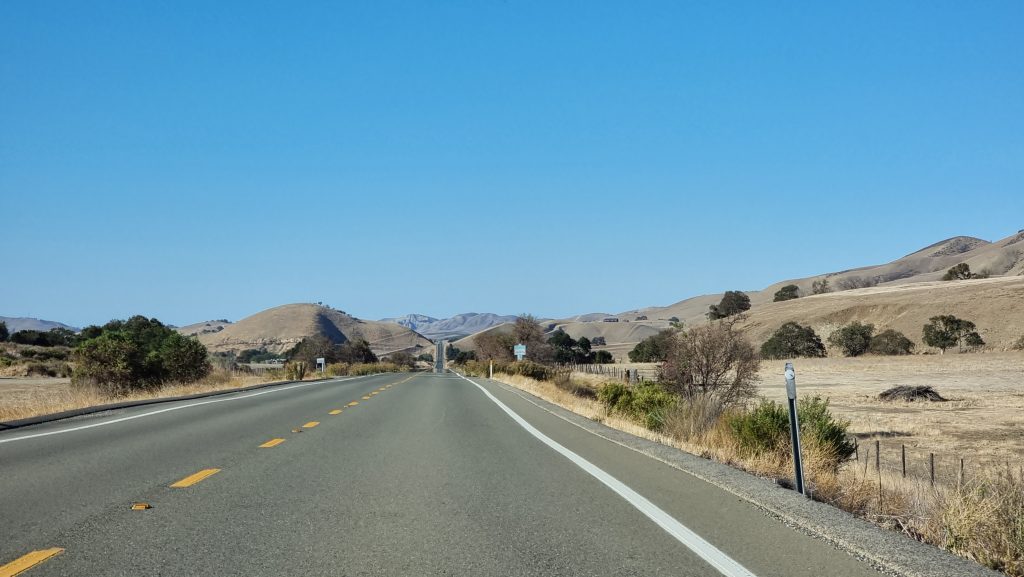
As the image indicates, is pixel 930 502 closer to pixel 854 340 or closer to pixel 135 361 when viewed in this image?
pixel 135 361

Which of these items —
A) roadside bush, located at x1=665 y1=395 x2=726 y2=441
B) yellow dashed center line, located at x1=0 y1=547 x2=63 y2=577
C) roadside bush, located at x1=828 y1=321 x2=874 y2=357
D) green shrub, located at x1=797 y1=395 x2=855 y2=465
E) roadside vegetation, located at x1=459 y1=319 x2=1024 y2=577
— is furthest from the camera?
roadside bush, located at x1=828 y1=321 x2=874 y2=357

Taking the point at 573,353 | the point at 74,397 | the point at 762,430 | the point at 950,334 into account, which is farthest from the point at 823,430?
the point at 573,353

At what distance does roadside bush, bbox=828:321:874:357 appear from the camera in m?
85.1

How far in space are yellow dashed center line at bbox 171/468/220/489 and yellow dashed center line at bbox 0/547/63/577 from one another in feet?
9.15

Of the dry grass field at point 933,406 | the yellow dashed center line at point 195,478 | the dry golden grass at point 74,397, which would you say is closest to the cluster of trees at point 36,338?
the dry golden grass at point 74,397

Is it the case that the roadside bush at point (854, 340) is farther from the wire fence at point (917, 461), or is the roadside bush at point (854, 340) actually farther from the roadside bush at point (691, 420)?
the roadside bush at point (691, 420)

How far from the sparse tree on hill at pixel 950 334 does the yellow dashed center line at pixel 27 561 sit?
Answer: 276 ft

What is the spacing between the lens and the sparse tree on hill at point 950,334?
3158 inches

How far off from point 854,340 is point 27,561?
8750 cm

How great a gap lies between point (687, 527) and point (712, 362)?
23.7 m

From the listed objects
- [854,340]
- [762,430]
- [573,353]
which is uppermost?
[573,353]

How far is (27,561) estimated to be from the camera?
566 cm

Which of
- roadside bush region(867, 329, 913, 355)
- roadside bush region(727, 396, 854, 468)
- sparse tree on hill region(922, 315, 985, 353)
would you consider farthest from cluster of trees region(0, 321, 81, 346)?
roadside bush region(727, 396, 854, 468)

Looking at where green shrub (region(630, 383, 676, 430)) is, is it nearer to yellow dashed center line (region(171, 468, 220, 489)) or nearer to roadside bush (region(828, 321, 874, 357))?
yellow dashed center line (region(171, 468, 220, 489))
